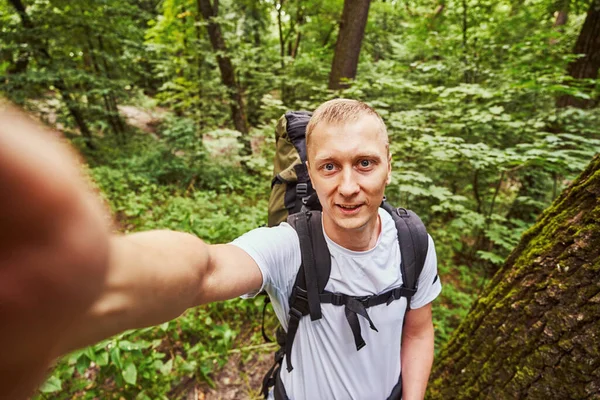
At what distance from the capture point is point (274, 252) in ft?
4.21

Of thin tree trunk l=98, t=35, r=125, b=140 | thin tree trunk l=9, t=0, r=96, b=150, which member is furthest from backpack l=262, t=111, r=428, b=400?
thin tree trunk l=98, t=35, r=125, b=140

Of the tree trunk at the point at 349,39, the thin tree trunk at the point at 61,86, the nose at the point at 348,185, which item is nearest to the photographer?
the nose at the point at 348,185

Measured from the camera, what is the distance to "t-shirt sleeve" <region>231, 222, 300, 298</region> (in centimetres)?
122

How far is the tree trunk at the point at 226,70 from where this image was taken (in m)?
6.96

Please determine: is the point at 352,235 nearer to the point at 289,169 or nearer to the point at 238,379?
the point at 289,169

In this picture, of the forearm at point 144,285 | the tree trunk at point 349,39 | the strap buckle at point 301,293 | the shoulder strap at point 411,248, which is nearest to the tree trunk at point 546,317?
the shoulder strap at point 411,248

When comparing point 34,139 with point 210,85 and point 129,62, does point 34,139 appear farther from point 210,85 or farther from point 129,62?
point 129,62

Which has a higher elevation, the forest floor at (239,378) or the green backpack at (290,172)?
the green backpack at (290,172)

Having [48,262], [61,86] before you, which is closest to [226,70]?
[61,86]

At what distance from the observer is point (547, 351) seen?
54.1 inches

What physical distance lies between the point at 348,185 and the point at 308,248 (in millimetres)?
345

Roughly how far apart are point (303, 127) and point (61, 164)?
5.18 ft

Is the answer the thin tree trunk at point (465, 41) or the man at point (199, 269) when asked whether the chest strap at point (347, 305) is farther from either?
the thin tree trunk at point (465, 41)

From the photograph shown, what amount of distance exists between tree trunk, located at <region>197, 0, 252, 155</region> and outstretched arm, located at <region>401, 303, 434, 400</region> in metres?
6.42
